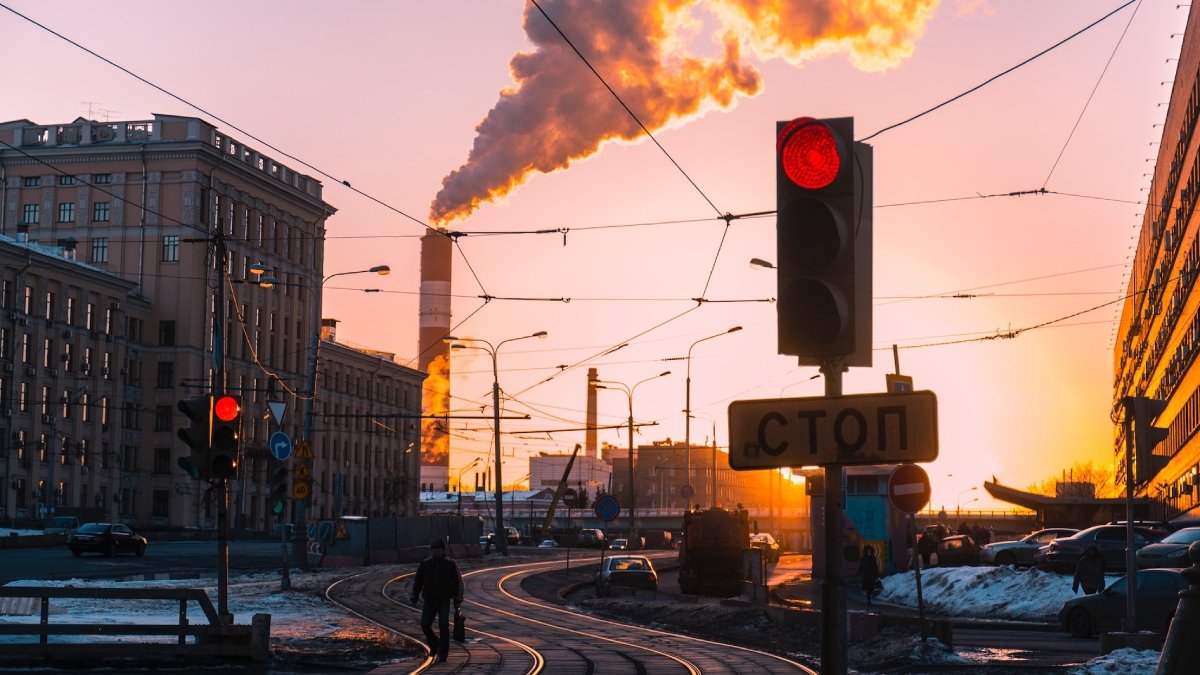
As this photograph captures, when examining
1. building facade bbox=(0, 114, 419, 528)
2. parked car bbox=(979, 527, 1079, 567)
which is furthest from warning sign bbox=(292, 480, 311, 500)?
building facade bbox=(0, 114, 419, 528)

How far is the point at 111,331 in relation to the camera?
9394cm

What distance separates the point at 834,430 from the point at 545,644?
57.5 feet

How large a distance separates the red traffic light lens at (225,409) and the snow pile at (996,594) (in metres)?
20.3

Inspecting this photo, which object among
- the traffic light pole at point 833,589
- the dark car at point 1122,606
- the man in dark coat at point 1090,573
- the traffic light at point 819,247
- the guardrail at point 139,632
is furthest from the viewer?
the man in dark coat at point 1090,573

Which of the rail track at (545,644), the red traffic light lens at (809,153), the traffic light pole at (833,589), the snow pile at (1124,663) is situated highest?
the red traffic light lens at (809,153)

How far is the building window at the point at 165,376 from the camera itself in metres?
98.7

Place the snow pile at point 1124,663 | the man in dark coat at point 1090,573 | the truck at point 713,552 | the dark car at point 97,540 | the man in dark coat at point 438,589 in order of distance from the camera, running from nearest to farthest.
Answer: the snow pile at point 1124,663 → the man in dark coat at point 438,589 → the man in dark coat at point 1090,573 → the truck at point 713,552 → the dark car at point 97,540

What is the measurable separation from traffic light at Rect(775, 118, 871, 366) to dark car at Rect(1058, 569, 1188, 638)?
62.9 ft

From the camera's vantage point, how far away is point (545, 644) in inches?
921

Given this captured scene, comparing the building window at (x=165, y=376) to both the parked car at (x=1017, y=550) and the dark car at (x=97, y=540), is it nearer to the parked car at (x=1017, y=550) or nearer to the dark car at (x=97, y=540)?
the dark car at (x=97, y=540)

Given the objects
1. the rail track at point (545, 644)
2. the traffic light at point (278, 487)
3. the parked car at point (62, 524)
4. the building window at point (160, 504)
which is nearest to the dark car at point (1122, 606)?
A: the rail track at point (545, 644)

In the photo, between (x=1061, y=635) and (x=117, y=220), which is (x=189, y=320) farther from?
(x=1061, y=635)

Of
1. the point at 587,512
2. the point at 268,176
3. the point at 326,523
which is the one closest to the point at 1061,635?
the point at 326,523

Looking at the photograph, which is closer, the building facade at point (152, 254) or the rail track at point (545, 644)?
the rail track at point (545, 644)
